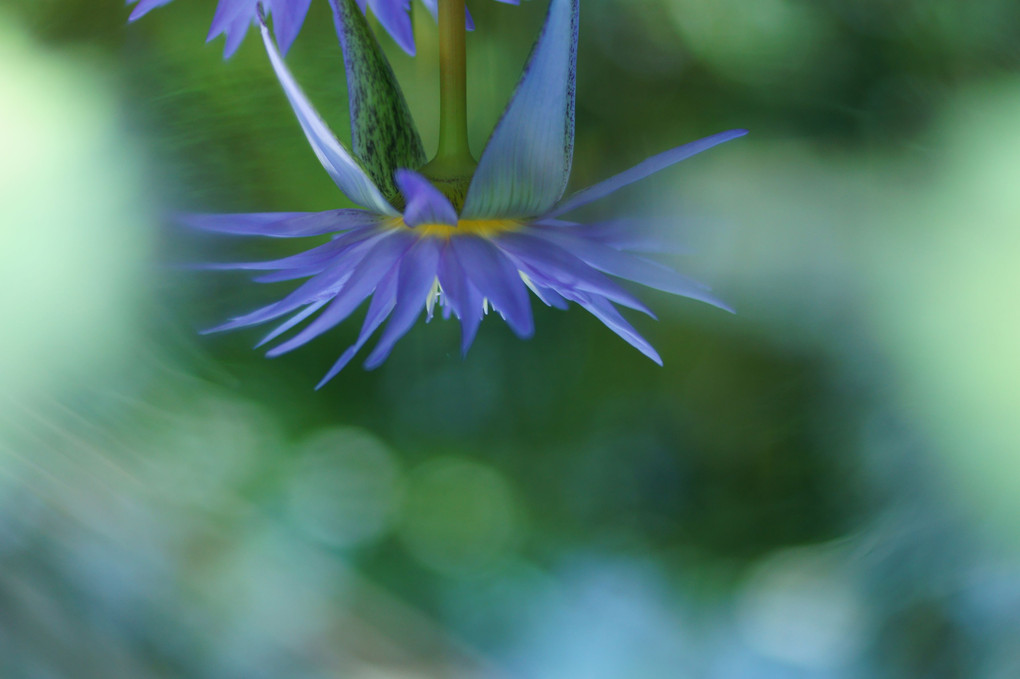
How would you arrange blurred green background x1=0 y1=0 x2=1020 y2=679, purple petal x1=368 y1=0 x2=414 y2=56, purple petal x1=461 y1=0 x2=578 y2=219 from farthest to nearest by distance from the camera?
blurred green background x1=0 y1=0 x2=1020 y2=679, purple petal x1=368 y1=0 x2=414 y2=56, purple petal x1=461 y1=0 x2=578 y2=219

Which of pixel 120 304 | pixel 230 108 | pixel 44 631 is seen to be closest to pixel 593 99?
pixel 230 108

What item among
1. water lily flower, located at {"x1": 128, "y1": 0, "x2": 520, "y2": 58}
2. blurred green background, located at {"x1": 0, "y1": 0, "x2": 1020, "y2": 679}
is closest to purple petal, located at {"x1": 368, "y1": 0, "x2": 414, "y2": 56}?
water lily flower, located at {"x1": 128, "y1": 0, "x2": 520, "y2": 58}

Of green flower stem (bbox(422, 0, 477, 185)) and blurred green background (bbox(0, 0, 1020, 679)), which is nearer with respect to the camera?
green flower stem (bbox(422, 0, 477, 185))

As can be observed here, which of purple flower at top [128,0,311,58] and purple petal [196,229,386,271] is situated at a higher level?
purple flower at top [128,0,311,58]

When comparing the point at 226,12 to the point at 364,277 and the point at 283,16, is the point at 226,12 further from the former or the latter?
the point at 364,277

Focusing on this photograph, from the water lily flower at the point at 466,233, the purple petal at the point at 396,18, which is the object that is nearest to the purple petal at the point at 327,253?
the water lily flower at the point at 466,233

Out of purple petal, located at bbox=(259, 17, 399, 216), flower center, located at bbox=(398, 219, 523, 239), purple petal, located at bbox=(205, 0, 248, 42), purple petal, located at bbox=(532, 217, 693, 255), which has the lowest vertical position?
purple petal, located at bbox=(259, 17, 399, 216)

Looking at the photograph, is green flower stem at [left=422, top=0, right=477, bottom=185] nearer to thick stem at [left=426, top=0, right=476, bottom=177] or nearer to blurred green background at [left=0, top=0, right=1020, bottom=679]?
thick stem at [left=426, top=0, right=476, bottom=177]

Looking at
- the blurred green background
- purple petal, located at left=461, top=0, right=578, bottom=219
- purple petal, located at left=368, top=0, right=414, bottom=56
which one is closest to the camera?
purple petal, located at left=461, top=0, right=578, bottom=219
